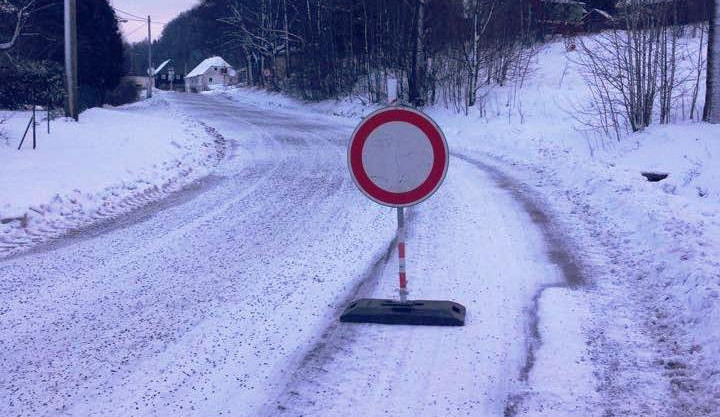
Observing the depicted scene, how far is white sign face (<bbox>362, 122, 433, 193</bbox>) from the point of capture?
4.54 meters

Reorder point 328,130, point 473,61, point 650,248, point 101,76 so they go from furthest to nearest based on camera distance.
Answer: point 101,76
point 473,61
point 328,130
point 650,248

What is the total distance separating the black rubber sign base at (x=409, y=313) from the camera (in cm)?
447

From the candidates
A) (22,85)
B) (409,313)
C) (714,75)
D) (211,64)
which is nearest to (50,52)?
(22,85)

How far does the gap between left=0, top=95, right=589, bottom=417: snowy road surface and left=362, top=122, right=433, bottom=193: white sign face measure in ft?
3.35

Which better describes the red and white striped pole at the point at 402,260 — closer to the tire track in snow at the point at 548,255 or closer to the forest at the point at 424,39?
the tire track in snow at the point at 548,255

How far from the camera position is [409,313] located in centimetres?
458

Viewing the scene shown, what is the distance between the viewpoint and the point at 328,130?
22297mm

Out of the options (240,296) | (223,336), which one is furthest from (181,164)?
(223,336)

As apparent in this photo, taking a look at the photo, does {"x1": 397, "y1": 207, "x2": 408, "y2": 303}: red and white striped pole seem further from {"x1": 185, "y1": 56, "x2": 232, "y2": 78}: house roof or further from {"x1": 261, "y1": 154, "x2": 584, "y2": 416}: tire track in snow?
{"x1": 185, "y1": 56, "x2": 232, "y2": 78}: house roof

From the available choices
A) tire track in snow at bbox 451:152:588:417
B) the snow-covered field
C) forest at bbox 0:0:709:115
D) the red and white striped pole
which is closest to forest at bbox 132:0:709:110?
forest at bbox 0:0:709:115

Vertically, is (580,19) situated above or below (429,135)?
above

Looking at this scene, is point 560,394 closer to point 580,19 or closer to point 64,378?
point 64,378

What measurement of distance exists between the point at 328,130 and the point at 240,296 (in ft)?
57.3

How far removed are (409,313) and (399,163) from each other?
1.06 meters
